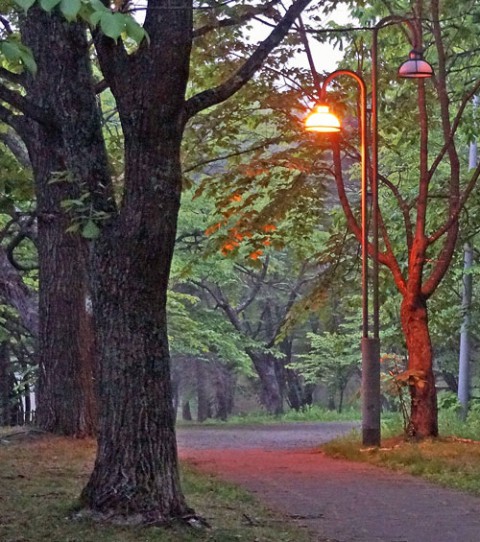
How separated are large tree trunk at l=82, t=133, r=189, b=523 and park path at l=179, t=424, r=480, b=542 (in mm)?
1440

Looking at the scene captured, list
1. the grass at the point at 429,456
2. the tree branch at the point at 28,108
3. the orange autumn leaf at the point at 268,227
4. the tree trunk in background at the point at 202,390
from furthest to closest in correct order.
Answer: the tree trunk in background at the point at 202,390 → the orange autumn leaf at the point at 268,227 → the grass at the point at 429,456 → the tree branch at the point at 28,108

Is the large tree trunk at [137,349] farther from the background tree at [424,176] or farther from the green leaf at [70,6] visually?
the background tree at [424,176]

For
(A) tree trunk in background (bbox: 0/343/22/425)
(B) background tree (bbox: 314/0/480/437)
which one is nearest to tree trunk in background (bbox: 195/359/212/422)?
(A) tree trunk in background (bbox: 0/343/22/425)

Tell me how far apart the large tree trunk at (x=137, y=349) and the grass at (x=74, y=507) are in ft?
1.11

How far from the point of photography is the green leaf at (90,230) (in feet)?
24.7

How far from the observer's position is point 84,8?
4.57m

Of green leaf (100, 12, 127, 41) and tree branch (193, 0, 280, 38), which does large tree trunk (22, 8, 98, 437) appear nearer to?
tree branch (193, 0, 280, 38)

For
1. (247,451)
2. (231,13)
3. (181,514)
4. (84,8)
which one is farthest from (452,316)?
(84,8)

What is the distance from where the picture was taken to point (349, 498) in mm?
10453

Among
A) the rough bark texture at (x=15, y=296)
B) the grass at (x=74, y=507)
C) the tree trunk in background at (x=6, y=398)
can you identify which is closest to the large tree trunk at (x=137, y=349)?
the grass at (x=74, y=507)

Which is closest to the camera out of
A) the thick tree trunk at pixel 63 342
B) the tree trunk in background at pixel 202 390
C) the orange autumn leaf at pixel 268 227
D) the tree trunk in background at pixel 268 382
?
the thick tree trunk at pixel 63 342

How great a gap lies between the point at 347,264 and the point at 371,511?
10.9m

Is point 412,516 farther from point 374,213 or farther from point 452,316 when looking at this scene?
point 452,316

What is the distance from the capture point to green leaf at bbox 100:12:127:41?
14.3ft
